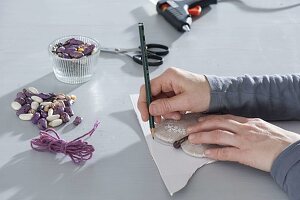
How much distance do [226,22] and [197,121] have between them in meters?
0.48

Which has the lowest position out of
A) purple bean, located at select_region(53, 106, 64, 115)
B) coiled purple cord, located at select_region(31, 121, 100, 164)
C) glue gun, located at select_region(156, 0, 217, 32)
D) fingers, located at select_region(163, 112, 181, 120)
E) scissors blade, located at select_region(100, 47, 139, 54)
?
coiled purple cord, located at select_region(31, 121, 100, 164)

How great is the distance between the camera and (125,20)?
4.28 ft

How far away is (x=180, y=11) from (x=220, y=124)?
49 cm

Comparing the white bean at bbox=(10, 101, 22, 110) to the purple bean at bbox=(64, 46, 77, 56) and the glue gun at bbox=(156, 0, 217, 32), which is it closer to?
the purple bean at bbox=(64, 46, 77, 56)

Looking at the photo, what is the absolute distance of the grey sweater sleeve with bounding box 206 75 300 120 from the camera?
934 millimetres

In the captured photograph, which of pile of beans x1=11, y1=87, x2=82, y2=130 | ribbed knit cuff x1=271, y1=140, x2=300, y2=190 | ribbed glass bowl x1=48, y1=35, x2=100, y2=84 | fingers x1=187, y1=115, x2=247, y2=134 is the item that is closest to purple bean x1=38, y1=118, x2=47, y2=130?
pile of beans x1=11, y1=87, x2=82, y2=130

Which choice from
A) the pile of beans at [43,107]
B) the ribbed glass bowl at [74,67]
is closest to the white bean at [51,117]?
the pile of beans at [43,107]

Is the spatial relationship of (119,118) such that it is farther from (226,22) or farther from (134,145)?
(226,22)

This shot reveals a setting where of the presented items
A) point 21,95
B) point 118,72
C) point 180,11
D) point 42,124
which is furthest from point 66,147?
point 180,11

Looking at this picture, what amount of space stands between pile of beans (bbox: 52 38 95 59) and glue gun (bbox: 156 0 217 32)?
28 cm

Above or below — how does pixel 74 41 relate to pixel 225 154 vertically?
above

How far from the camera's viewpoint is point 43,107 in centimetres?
94

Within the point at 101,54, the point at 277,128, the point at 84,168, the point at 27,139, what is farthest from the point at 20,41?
the point at 277,128

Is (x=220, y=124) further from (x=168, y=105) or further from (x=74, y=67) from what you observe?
(x=74, y=67)
